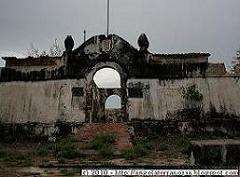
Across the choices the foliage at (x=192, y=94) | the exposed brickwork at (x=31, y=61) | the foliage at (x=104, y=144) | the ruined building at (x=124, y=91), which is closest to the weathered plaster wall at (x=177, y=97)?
the ruined building at (x=124, y=91)

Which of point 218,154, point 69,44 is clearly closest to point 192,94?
point 69,44

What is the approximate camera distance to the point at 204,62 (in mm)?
19156

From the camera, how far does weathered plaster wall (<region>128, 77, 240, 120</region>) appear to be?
1844cm

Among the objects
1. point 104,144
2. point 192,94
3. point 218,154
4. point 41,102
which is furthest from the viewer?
point 41,102

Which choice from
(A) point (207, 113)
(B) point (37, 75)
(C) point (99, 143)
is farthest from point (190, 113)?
(B) point (37, 75)

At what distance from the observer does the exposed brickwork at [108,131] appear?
14.8 meters

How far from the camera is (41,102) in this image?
1909cm

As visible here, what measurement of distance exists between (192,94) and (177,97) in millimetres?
728

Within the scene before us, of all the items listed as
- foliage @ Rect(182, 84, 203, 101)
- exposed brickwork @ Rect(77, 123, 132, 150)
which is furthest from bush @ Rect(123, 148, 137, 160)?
foliage @ Rect(182, 84, 203, 101)

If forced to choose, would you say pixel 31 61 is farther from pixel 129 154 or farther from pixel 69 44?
pixel 129 154

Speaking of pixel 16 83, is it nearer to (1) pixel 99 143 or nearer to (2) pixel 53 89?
(2) pixel 53 89

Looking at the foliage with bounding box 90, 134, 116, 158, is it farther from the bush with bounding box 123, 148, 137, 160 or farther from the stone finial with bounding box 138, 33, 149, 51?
the stone finial with bounding box 138, 33, 149, 51

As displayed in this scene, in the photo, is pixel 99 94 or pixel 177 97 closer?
pixel 177 97

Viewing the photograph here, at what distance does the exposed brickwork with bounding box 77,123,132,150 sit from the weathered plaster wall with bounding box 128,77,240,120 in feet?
5.11
